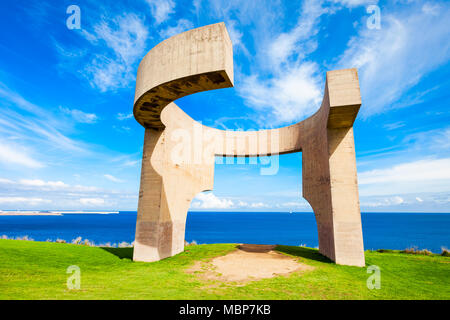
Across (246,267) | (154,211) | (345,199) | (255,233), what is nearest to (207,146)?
(154,211)

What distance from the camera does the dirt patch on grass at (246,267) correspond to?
723 cm

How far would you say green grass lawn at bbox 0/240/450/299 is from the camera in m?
5.34

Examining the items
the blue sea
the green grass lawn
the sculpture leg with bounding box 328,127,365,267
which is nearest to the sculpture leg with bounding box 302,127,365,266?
the sculpture leg with bounding box 328,127,365,267

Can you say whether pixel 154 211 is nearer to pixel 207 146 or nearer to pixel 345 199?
pixel 207 146

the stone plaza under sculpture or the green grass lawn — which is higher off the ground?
the stone plaza under sculpture

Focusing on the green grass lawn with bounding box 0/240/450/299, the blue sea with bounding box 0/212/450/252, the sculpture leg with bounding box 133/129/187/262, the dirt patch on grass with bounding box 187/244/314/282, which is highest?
the sculpture leg with bounding box 133/129/187/262

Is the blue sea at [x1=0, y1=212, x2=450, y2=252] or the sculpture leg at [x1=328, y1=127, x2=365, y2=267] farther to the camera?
the blue sea at [x1=0, y1=212, x2=450, y2=252]

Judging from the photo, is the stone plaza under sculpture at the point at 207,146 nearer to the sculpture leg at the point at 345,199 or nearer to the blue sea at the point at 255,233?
the sculpture leg at the point at 345,199

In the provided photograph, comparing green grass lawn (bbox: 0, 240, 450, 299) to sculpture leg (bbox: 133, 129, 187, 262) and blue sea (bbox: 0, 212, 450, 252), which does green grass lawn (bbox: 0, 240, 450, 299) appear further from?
blue sea (bbox: 0, 212, 450, 252)

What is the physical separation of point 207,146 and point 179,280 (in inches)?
332

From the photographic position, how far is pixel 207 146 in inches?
545

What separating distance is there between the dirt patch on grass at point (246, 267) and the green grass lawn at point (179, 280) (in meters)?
0.45

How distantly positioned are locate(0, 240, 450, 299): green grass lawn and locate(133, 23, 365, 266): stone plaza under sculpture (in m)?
1.29
